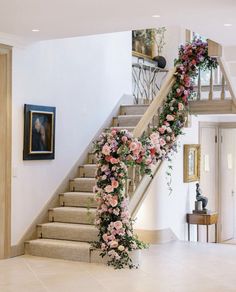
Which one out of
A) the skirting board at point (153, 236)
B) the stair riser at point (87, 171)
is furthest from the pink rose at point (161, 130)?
the skirting board at point (153, 236)

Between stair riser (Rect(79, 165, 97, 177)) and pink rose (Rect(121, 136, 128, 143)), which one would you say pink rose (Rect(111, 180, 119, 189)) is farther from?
stair riser (Rect(79, 165, 97, 177))

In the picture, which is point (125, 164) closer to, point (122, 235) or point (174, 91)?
point (122, 235)

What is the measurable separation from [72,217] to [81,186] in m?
0.69

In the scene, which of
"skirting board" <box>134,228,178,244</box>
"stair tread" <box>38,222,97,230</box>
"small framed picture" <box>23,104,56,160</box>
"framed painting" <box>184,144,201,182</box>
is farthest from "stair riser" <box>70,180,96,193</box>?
"framed painting" <box>184,144,201,182</box>

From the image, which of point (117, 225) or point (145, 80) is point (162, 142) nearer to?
point (117, 225)

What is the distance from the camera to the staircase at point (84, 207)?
6539mm

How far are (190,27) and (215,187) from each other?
5518mm

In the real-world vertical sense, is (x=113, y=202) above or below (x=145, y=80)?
below

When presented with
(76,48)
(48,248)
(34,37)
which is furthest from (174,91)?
(48,248)

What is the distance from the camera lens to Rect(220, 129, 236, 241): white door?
1092cm

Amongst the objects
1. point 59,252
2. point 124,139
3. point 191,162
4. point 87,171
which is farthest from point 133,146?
point 191,162

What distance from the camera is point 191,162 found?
9.31 metres

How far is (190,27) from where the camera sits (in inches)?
233

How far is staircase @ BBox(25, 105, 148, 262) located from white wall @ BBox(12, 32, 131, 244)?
0.74 ft
